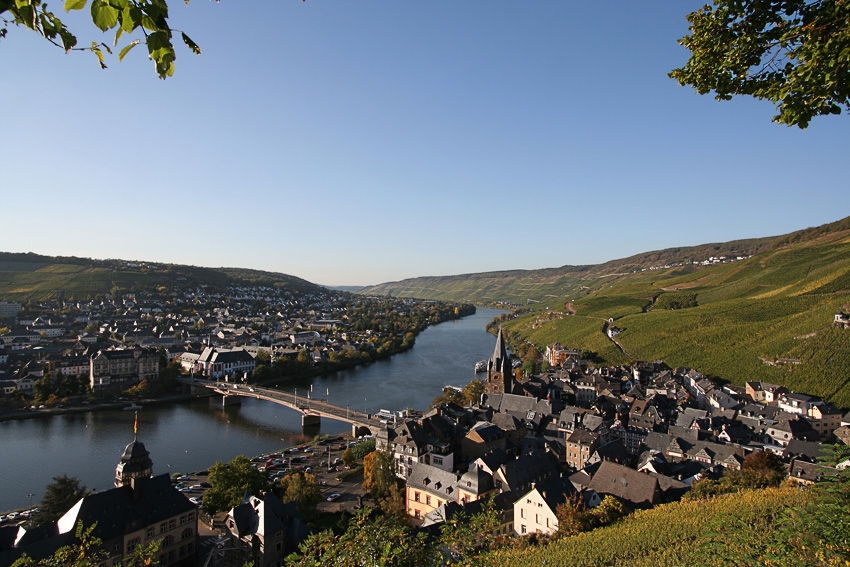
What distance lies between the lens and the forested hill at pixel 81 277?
264 ft

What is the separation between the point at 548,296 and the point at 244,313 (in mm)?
94090

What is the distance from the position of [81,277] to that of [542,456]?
334 feet

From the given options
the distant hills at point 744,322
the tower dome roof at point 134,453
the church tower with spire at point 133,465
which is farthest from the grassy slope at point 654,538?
the distant hills at point 744,322

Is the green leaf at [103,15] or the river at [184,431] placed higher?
the green leaf at [103,15]

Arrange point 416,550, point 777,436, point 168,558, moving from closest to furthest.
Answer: point 416,550 → point 168,558 → point 777,436

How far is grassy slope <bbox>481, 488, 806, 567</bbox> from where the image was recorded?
826cm

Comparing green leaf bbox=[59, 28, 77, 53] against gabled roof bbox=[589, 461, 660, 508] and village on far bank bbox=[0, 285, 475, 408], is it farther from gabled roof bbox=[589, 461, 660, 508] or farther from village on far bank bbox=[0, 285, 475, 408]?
village on far bank bbox=[0, 285, 475, 408]

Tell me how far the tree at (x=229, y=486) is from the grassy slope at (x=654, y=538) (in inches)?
453

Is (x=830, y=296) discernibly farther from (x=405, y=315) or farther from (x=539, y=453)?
(x=405, y=315)

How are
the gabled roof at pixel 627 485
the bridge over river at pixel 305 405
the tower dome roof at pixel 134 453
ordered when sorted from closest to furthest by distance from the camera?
the tower dome roof at pixel 134 453
the gabled roof at pixel 627 485
the bridge over river at pixel 305 405

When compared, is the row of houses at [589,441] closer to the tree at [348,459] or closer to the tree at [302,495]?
the tree at [348,459]

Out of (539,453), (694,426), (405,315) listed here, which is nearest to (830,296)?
(694,426)

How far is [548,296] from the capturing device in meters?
148

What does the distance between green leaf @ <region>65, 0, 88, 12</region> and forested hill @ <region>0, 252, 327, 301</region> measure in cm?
9774
